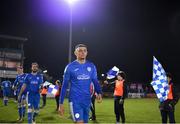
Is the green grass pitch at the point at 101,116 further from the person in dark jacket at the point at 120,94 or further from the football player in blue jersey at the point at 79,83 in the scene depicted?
the football player in blue jersey at the point at 79,83

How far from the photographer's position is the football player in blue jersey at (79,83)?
8.34m

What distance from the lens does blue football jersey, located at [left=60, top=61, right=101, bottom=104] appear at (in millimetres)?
8438

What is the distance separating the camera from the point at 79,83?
8.52m

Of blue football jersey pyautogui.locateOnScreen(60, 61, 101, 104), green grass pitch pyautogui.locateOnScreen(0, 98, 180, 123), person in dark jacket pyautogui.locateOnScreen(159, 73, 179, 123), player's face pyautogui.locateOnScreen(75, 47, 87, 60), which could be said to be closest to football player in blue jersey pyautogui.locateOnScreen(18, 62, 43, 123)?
green grass pitch pyautogui.locateOnScreen(0, 98, 180, 123)

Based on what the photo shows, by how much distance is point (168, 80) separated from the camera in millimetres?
13008

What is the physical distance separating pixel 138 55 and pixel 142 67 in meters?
3.04

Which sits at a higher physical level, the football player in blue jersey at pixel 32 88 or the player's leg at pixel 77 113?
the football player in blue jersey at pixel 32 88

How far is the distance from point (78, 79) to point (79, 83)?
10 cm

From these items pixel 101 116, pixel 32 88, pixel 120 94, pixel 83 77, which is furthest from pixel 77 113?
pixel 101 116

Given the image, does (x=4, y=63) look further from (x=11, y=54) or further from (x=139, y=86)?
(x=139, y=86)

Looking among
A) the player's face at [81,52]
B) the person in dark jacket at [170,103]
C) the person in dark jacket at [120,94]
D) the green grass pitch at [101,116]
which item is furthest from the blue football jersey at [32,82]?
the player's face at [81,52]

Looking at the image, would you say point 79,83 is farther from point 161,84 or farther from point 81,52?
point 161,84

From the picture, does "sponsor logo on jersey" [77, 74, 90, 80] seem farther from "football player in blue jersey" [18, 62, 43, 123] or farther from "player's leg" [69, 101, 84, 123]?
"football player in blue jersey" [18, 62, 43, 123]

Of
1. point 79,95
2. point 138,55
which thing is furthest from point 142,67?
point 79,95
